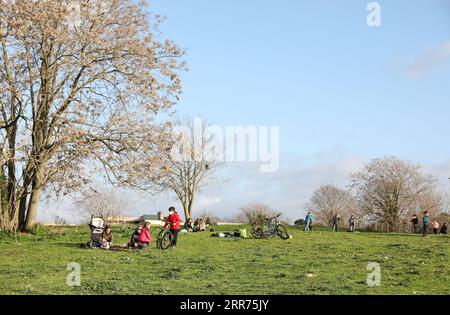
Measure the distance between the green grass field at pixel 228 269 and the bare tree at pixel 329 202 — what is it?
6650 cm

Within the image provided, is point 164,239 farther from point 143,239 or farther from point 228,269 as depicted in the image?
A: point 228,269

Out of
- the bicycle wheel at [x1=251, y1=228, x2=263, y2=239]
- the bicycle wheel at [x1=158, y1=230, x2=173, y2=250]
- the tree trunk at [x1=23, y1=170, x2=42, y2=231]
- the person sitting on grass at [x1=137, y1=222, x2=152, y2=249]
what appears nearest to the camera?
the person sitting on grass at [x1=137, y1=222, x2=152, y2=249]

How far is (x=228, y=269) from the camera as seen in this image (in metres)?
17.8

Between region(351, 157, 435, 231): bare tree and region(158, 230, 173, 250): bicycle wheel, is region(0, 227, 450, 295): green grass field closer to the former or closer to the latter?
region(158, 230, 173, 250): bicycle wheel

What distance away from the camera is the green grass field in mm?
14148

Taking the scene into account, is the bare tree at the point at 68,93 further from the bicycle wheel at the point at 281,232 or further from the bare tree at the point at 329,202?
the bare tree at the point at 329,202

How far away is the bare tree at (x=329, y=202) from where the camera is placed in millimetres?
92438

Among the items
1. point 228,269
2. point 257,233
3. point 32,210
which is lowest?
point 228,269

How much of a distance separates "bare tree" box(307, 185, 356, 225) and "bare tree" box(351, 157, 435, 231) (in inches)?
587

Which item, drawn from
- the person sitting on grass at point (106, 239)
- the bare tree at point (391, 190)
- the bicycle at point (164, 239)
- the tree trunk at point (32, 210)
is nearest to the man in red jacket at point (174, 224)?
the bicycle at point (164, 239)

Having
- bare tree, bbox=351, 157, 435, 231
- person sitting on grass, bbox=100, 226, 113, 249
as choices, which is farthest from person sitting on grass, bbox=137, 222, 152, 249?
bare tree, bbox=351, 157, 435, 231

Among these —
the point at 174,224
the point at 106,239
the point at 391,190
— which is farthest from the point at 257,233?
the point at 391,190

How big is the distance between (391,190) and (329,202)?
22268mm

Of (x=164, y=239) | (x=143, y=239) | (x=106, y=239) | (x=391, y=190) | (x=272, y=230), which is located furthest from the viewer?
(x=391, y=190)
